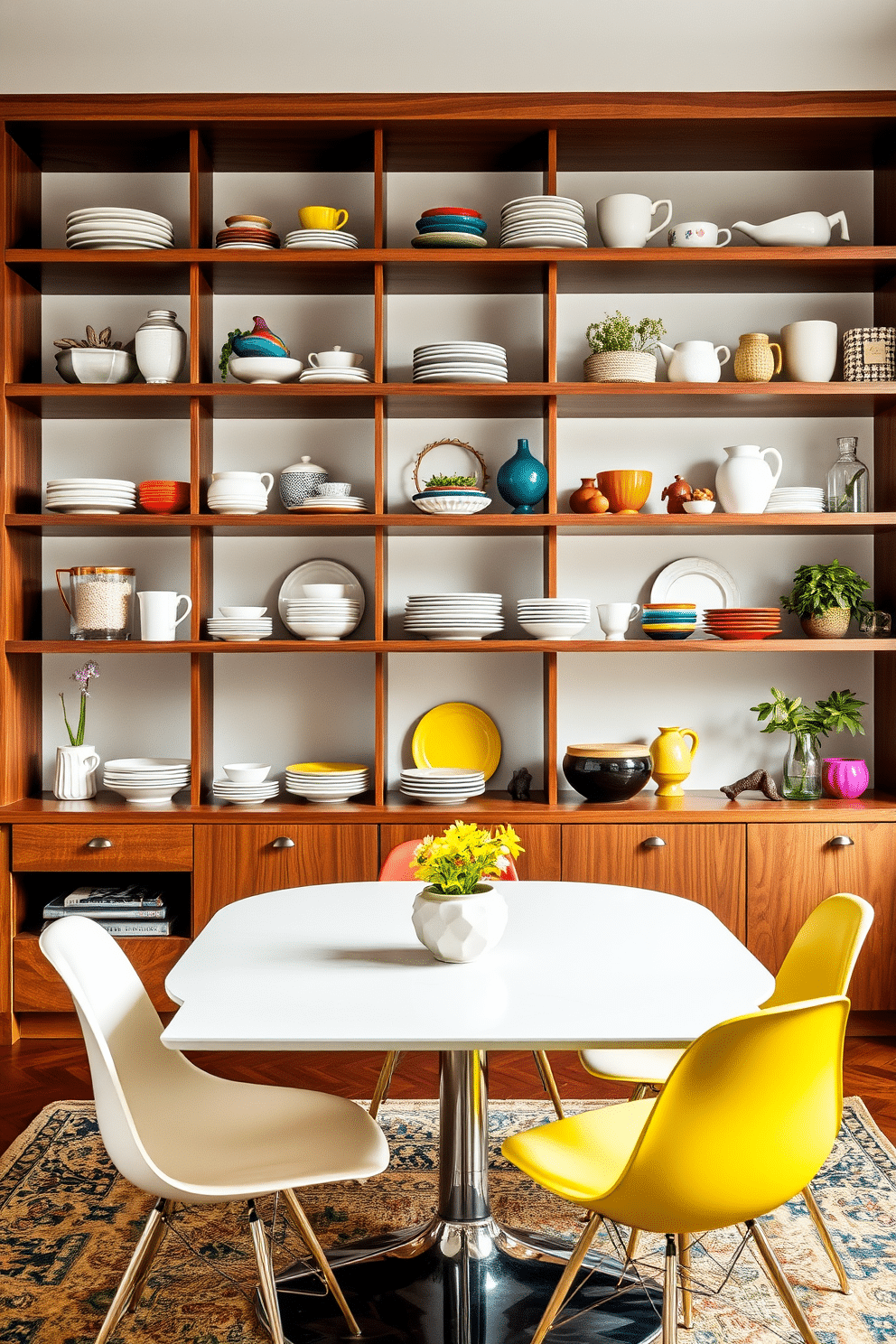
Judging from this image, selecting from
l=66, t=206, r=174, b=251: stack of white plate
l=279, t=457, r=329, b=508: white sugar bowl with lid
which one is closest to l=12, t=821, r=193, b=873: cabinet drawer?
l=279, t=457, r=329, b=508: white sugar bowl with lid

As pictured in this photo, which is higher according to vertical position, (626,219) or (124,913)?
(626,219)

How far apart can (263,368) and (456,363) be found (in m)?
0.64

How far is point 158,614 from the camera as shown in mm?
3660

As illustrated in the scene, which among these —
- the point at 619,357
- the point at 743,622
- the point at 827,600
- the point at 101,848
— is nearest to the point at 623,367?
the point at 619,357

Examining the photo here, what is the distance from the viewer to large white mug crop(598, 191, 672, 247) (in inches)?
143

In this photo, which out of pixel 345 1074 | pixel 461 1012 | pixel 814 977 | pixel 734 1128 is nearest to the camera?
pixel 734 1128

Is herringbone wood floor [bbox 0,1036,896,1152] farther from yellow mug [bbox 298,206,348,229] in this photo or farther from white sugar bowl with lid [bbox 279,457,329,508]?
yellow mug [bbox 298,206,348,229]

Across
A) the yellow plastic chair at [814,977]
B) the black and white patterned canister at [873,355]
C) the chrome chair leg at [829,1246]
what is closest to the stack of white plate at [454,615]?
the black and white patterned canister at [873,355]

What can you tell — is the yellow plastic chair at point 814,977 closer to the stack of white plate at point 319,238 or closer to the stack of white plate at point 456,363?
the stack of white plate at point 456,363

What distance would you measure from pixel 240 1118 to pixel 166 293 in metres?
2.99

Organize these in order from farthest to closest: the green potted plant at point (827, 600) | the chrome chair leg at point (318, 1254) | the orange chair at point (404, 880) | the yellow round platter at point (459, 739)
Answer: the yellow round platter at point (459, 739) < the green potted plant at point (827, 600) < the orange chair at point (404, 880) < the chrome chair leg at point (318, 1254)

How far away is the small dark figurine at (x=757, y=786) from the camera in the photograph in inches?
145

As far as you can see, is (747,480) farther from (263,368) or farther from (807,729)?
(263,368)

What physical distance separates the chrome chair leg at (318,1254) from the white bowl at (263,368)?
8.42 feet
